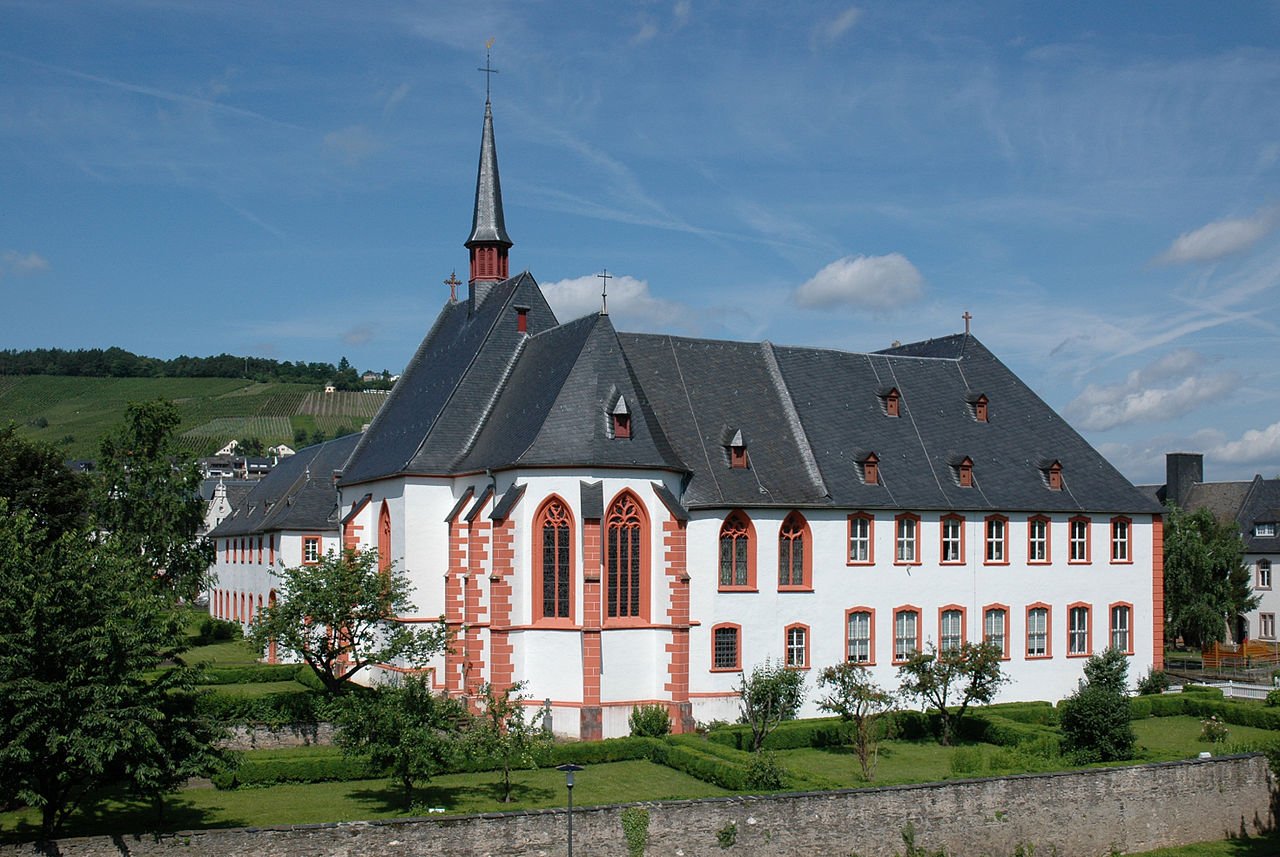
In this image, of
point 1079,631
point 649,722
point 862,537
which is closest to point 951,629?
point 862,537

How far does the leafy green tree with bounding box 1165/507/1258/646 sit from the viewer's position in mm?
59156

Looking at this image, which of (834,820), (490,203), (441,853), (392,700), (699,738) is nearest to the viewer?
(441,853)

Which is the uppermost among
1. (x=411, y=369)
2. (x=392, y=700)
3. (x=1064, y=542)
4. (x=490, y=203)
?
(x=490, y=203)

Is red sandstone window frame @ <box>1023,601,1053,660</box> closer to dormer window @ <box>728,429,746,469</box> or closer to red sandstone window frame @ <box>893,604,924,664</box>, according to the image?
red sandstone window frame @ <box>893,604,924,664</box>

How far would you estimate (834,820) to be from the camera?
24875 mm

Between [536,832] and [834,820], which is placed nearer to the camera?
[536,832]

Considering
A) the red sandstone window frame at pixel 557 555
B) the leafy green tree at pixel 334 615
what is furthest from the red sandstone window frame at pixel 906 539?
the leafy green tree at pixel 334 615

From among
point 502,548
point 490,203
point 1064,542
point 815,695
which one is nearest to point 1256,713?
point 1064,542

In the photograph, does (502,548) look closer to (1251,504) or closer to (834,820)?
(834,820)

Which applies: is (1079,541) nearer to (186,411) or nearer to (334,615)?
(334,615)

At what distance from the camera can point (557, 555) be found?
120 feet

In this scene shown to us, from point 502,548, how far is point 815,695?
11.8 meters

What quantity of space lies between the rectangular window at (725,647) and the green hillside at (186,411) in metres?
139

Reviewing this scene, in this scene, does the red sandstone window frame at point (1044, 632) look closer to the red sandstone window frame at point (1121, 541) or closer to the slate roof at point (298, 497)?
the red sandstone window frame at point (1121, 541)
